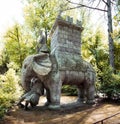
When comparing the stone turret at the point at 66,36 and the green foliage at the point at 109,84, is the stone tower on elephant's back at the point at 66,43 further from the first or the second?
the green foliage at the point at 109,84

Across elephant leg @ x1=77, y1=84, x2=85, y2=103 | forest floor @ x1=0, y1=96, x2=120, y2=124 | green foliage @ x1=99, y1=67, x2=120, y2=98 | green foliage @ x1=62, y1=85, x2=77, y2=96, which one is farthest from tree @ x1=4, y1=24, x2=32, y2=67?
forest floor @ x1=0, y1=96, x2=120, y2=124

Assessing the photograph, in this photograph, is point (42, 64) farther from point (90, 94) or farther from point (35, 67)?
point (90, 94)

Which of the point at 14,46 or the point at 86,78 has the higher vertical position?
the point at 14,46

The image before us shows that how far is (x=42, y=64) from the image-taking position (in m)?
9.13

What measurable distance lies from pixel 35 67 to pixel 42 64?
12.5 inches

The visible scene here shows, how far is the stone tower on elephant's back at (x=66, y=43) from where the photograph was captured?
30.6 ft

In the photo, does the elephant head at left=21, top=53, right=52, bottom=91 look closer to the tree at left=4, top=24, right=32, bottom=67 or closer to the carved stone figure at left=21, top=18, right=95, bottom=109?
the carved stone figure at left=21, top=18, right=95, bottom=109

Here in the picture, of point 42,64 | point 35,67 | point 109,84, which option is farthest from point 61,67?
point 109,84

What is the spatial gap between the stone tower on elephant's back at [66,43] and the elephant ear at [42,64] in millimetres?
414

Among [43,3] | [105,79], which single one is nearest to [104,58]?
[43,3]

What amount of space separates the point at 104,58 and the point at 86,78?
42.9 feet

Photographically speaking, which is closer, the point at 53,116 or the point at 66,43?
the point at 53,116

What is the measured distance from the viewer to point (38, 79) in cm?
941

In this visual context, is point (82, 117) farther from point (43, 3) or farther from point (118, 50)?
point (43, 3)
